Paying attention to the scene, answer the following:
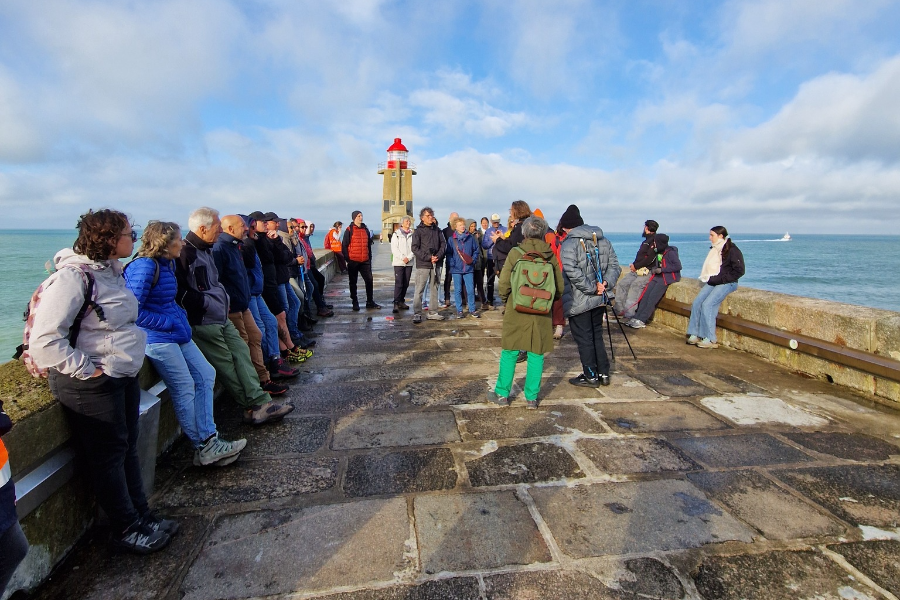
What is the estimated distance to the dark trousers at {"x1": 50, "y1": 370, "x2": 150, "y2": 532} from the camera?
2092 millimetres

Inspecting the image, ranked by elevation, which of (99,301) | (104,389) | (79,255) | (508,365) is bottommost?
(508,365)

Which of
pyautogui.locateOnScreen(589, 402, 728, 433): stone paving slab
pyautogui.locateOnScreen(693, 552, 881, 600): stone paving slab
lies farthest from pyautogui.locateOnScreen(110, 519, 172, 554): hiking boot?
pyautogui.locateOnScreen(589, 402, 728, 433): stone paving slab

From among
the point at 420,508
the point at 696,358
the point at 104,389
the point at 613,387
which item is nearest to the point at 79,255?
the point at 104,389

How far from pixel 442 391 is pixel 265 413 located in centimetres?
157

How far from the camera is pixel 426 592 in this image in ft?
6.34

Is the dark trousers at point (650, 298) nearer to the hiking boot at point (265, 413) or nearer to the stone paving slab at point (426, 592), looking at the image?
the hiking boot at point (265, 413)

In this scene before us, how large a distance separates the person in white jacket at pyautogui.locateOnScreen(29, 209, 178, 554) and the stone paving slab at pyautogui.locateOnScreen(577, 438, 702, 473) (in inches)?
98.0

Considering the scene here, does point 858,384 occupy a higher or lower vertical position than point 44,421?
lower

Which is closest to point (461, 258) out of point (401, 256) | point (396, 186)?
point (401, 256)

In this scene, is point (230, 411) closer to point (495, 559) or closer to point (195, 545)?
point (195, 545)

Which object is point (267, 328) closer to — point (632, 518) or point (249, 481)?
point (249, 481)

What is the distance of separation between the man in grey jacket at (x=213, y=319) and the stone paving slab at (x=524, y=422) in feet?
4.95

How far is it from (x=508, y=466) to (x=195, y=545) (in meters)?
1.75

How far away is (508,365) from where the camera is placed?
4.01 m
